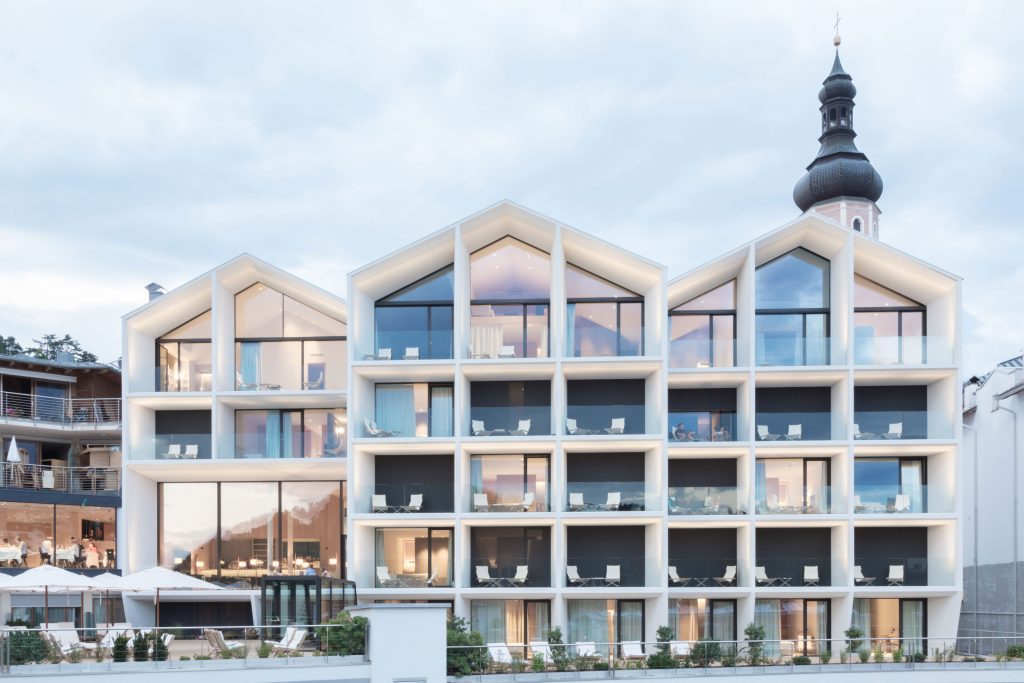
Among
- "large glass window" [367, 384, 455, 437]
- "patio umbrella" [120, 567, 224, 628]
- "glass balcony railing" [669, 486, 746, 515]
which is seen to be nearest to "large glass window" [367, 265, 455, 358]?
"large glass window" [367, 384, 455, 437]

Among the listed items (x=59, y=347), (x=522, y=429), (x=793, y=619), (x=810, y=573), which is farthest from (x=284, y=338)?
(x=59, y=347)

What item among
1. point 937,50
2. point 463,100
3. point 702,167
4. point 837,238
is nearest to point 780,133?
point 702,167

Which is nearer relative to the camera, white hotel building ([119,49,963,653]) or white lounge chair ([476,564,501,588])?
white lounge chair ([476,564,501,588])

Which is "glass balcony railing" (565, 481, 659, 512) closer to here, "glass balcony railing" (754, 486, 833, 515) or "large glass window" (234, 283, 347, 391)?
"glass balcony railing" (754, 486, 833, 515)

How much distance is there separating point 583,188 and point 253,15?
17.0 metres

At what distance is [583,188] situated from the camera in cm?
4006

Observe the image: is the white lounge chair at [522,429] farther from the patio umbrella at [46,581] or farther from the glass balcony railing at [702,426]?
the patio umbrella at [46,581]

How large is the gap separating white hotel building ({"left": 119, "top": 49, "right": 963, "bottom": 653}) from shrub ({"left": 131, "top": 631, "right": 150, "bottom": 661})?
7091 millimetres

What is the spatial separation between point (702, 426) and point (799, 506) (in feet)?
10.7

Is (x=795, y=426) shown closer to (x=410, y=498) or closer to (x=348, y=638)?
(x=410, y=498)

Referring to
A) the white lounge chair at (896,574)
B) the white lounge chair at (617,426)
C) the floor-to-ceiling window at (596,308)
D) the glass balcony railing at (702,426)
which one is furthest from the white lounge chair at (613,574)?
the white lounge chair at (896,574)

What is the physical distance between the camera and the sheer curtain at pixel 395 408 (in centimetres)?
2639

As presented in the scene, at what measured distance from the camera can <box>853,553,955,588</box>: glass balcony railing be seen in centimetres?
2498

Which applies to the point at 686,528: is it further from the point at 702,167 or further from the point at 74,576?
the point at 702,167
